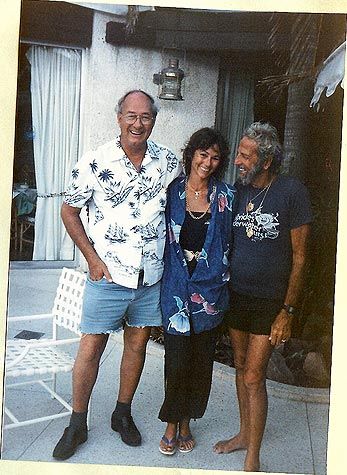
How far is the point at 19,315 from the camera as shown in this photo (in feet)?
5.19

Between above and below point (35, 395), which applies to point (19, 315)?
above

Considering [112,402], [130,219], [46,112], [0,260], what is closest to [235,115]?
[130,219]

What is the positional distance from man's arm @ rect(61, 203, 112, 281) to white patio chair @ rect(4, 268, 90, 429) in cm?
6

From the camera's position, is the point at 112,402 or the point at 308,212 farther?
the point at 112,402

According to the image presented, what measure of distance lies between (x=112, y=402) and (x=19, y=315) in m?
0.36

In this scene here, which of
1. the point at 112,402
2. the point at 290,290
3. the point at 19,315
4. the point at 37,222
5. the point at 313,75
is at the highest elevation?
the point at 313,75

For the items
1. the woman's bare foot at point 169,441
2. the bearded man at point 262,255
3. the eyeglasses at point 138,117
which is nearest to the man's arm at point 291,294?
the bearded man at point 262,255

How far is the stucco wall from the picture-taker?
1.50m

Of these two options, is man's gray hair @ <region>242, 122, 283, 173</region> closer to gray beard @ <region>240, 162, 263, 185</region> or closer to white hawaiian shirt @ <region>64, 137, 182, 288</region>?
gray beard @ <region>240, 162, 263, 185</region>

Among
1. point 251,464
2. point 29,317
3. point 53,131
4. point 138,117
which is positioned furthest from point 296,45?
point 251,464

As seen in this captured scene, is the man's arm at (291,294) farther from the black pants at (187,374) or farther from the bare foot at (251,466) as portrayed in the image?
the bare foot at (251,466)

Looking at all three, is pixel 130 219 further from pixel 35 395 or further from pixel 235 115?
pixel 35 395

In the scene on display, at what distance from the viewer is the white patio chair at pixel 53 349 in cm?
158

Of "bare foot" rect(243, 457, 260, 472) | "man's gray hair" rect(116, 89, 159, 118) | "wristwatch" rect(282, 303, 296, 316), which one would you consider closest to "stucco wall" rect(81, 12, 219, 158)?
"man's gray hair" rect(116, 89, 159, 118)
